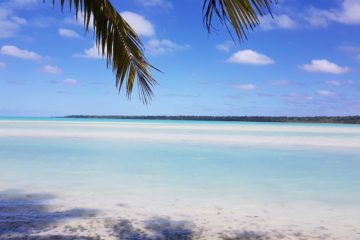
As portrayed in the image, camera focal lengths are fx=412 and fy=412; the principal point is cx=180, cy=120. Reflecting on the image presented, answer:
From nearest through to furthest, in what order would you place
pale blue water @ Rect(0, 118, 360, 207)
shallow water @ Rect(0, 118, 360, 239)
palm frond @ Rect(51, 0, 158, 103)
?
palm frond @ Rect(51, 0, 158, 103) → shallow water @ Rect(0, 118, 360, 239) → pale blue water @ Rect(0, 118, 360, 207)

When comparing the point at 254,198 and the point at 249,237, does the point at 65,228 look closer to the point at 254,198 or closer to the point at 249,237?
the point at 249,237

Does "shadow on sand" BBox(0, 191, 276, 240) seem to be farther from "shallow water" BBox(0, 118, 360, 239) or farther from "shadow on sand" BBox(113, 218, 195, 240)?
"shallow water" BBox(0, 118, 360, 239)

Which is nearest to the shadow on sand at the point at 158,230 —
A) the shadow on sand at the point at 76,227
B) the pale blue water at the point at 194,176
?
the shadow on sand at the point at 76,227

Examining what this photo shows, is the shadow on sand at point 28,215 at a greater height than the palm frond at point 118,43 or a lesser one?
lesser

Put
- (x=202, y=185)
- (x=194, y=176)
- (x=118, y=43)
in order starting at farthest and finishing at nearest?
(x=194, y=176) → (x=202, y=185) → (x=118, y=43)

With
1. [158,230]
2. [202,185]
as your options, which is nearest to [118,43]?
[158,230]

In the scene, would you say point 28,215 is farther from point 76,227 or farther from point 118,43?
point 118,43

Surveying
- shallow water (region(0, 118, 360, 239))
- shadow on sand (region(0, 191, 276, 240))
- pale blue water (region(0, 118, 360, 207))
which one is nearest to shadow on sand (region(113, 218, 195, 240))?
shadow on sand (region(0, 191, 276, 240))

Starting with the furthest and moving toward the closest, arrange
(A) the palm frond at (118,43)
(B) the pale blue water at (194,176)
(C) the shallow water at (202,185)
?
(B) the pale blue water at (194,176), (C) the shallow water at (202,185), (A) the palm frond at (118,43)

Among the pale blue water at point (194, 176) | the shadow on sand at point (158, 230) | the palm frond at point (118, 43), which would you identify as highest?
the palm frond at point (118, 43)

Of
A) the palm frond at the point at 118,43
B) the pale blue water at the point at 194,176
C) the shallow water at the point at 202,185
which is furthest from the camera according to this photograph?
the pale blue water at the point at 194,176

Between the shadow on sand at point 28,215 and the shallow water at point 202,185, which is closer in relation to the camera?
the shadow on sand at point 28,215

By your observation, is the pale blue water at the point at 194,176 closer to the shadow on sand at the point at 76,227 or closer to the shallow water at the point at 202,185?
the shallow water at the point at 202,185

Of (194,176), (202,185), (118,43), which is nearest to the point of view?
(118,43)
